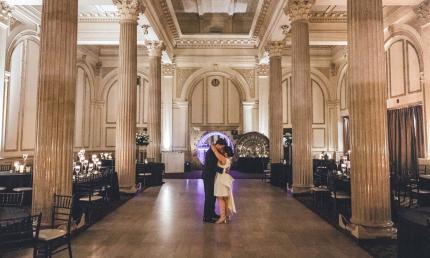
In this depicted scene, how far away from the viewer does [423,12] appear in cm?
982

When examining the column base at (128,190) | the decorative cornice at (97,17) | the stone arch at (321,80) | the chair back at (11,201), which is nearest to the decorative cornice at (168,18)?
the decorative cornice at (97,17)

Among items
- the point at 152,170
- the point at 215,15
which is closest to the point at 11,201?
the point at 152,170

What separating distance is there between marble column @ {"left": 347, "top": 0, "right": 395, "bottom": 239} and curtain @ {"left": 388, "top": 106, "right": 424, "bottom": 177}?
253 inches

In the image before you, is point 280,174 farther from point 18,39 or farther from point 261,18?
point 18,39

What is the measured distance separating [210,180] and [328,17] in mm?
10051

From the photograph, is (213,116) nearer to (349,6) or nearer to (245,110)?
(245,110)

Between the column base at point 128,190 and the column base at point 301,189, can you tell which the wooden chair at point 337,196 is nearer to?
the column base at point 301,189

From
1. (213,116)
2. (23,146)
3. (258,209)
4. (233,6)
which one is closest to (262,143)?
(213,116)

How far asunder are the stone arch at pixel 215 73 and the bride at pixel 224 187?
1175 cm

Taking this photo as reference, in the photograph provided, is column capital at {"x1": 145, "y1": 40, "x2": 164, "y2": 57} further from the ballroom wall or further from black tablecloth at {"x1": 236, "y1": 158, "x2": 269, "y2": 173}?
black tablecloth at {"x1": 236, "y1": 158, "x2": 269, "y2": 173}

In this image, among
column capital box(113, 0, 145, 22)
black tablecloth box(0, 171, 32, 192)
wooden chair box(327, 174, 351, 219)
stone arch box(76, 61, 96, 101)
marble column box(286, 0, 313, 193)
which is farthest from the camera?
A: stone arch box(76, 61, 96, 101)

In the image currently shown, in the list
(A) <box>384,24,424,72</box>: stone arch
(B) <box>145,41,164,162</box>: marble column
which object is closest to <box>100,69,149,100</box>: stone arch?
(B) <box>145,41,164,162</box>: marble column

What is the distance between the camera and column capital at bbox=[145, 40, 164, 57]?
1341 cm

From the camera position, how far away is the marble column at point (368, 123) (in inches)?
189
